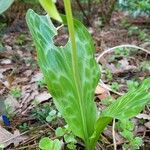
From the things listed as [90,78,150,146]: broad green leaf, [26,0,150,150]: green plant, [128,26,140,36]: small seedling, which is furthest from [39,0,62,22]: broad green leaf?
[128,26,140,36]: small seedling

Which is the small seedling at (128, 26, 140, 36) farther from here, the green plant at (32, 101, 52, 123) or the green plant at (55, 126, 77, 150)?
the green plant at (55, 126, 77, 150)

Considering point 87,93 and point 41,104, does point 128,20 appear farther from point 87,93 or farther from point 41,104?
point 87,93

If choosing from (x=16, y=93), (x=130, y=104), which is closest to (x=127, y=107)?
(x=130, y=104)

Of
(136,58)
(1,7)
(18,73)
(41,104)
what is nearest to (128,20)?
(136,58)

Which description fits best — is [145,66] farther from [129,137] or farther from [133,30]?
→ [133,30]

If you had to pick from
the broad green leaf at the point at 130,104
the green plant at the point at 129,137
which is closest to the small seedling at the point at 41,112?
the green plant at the point at 129,137

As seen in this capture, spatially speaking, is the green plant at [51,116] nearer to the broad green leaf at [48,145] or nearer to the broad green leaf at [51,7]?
the broad green leaf at [48,145]
